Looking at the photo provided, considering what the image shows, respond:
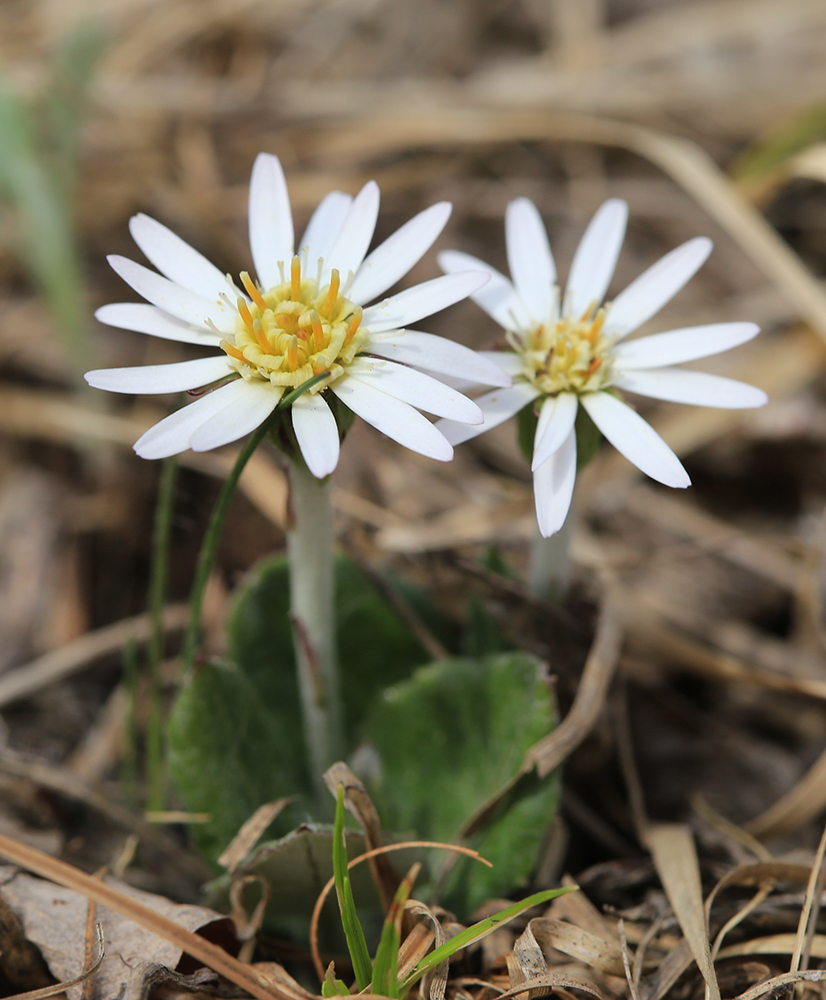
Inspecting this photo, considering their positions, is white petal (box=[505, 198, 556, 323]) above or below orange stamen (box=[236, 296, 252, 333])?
above

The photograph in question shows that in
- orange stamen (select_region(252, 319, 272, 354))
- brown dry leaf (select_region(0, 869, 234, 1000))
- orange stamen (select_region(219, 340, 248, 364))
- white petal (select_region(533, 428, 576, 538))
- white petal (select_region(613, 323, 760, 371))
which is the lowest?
brown dry leaf (select_region(0, 869, 234, 1000))

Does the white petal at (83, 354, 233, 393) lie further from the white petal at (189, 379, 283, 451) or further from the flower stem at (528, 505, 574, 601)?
the flower stem at (528, 505, 574, 601)

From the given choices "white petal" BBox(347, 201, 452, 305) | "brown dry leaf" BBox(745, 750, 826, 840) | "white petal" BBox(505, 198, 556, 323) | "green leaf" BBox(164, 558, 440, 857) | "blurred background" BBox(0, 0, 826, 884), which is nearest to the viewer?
"white petal" BBox(347, 201, 452, 305)

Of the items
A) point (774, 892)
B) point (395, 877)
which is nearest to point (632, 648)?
point (774, 892)

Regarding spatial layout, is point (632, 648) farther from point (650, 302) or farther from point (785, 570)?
point (650, 302)

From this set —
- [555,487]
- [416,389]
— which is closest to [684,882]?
[555,487]

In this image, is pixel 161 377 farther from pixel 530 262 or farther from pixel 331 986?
pixel 331 986

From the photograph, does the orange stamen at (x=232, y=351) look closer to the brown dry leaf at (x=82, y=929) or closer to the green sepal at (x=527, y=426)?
the green sepal at (x=527, y=426)

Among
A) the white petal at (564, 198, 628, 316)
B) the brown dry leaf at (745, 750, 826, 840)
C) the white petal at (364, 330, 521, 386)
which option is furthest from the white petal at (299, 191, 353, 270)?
the brown dry leaf at (745, 750, 826, 840)
